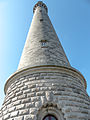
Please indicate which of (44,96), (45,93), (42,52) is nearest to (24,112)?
(44,96)

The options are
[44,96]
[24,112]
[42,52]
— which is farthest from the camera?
[42,52]

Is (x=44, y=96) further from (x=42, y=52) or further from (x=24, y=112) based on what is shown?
(x=42, y=52)

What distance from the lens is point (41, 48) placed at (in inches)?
265

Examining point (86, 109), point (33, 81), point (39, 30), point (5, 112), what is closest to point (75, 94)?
point (86, 109)

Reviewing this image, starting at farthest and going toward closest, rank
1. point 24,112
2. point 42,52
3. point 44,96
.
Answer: point 42,52, point 44,96, point 24,112

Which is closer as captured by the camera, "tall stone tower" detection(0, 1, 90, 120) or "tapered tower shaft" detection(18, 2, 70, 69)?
"tall stone tower" detection(0, 1, 90, 120)

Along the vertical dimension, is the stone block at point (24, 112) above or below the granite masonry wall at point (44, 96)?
below

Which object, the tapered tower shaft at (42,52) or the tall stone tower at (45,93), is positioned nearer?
the tall stone tower at (45,93)

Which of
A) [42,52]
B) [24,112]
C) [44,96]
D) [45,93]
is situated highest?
[42,52]

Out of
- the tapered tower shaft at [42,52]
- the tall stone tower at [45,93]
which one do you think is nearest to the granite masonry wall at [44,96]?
the tall stone tower at [45,93]

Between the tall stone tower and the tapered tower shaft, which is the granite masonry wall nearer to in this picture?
the tall stone tower

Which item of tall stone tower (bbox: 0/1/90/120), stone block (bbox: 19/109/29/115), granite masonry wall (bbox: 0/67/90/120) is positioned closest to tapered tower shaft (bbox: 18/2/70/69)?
tall stone tower (bbox: 0/1/90/120)

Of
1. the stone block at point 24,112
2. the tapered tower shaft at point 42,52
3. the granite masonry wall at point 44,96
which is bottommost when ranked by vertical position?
the stone block at point 24,112

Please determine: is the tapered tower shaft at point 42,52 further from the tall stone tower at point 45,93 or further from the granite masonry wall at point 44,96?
the granite masonry wall at point 44,96
